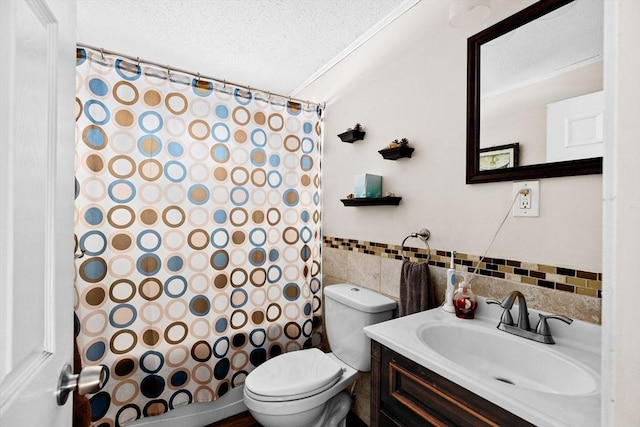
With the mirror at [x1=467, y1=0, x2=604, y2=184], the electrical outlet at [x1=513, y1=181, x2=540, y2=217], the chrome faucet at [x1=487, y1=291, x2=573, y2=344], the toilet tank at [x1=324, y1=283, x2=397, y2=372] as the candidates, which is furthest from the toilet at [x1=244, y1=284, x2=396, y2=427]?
the mirror at [x1=467, y1=0, x2=604, y2=184]

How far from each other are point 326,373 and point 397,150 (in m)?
1.13

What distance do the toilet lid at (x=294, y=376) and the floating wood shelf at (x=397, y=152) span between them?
1.08 meters

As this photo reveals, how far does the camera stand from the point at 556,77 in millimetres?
986

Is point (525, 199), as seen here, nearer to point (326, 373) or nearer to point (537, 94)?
point (537, 94)

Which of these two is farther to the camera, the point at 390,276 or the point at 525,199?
the point at 390,276

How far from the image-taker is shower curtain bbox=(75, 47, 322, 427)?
141 centimetres

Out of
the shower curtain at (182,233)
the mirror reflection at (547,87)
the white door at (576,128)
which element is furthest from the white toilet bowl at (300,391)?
the white door at (576,128)

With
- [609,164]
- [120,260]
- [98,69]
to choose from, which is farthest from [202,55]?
[609,164]

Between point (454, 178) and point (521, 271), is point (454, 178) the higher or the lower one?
the higher one

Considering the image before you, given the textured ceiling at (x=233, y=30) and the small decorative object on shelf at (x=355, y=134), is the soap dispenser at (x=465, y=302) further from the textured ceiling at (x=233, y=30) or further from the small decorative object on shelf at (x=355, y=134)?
the textured ceiling at (x=233, y=30)

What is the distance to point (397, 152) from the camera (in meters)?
1.45

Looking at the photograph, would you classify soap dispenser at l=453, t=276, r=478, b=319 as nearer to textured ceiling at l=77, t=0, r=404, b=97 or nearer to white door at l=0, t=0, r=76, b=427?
white door at l=0, t=0, r=76, b=427

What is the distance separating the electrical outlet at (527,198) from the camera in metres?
1.02

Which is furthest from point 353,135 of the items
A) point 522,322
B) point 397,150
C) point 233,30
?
point 522,322
